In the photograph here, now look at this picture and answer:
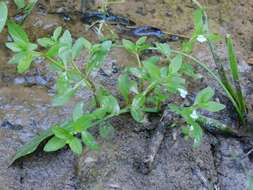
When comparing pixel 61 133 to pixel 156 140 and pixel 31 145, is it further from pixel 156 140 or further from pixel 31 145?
pixel 156 140

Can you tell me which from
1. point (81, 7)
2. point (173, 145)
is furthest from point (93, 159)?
point (81, 7)

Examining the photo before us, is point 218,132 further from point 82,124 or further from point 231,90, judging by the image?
point 82,124

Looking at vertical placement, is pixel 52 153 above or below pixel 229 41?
below

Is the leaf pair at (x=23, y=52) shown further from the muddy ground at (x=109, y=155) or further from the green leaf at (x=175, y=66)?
the green leaf at (x=175, y=66)

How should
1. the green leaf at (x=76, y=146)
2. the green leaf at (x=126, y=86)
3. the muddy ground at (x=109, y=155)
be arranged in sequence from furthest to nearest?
the green leaf at (x=126, y=86)
the muddy ground at (x=109, y=155)
the green leaf at (x=76, y=146)

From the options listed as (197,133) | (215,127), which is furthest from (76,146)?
(215,127)

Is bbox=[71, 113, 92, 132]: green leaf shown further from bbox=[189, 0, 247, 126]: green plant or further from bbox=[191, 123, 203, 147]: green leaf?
bbox=[189, 0, 247, 126]: green plant

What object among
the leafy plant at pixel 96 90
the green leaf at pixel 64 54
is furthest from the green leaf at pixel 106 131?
the green leaf at pixel 64 54

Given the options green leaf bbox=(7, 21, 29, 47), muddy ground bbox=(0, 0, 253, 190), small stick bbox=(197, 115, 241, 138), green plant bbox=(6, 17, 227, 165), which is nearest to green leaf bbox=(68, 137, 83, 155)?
green plant bbox=(6, 17, 227, 165)
